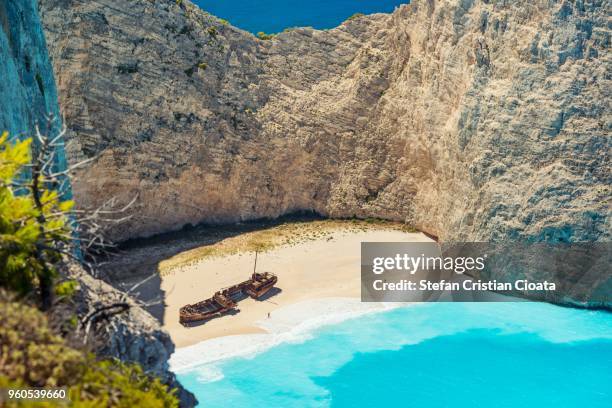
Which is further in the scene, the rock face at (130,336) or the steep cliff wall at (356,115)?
the steep cliff wall at (356,115)

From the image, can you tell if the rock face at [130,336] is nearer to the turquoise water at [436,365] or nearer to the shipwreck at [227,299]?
the turquoise water at [436,365]

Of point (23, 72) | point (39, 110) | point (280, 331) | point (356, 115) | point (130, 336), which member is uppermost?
point (356, 115)

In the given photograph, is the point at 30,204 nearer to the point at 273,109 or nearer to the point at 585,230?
the point at 585,230

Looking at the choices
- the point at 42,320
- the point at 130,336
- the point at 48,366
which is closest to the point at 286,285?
the point at 130,336

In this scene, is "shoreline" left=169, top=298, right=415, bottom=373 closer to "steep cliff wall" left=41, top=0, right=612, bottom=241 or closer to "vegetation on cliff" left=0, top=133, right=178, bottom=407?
"steep cliff wall" left=41, top=0, right=612, bottom=241

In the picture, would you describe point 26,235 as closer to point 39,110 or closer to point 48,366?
point 48,366

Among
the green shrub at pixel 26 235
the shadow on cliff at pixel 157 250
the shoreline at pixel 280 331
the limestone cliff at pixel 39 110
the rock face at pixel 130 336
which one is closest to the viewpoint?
the green shrub at pixel 26 235

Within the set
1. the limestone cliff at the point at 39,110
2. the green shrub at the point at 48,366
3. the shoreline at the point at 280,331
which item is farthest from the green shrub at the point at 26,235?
the shoreline at the point at 280,331
